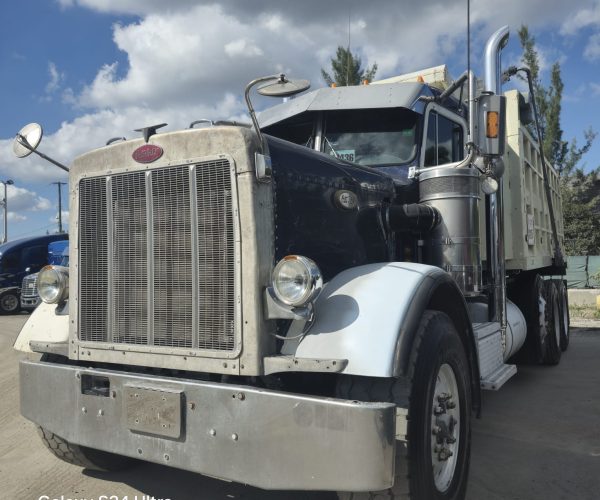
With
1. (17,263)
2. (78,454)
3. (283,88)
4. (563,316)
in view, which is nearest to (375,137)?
(283,88)

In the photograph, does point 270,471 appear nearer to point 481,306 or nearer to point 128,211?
point 128,211

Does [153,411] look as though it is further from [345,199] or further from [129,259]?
[345,199]

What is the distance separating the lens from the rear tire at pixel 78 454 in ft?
Answer: 11.6

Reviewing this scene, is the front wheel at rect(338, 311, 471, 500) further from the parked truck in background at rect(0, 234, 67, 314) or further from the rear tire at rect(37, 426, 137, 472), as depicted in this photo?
the parked truck in background at rect(0, 234, 67, 314)

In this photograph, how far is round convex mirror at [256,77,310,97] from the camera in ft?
8.74

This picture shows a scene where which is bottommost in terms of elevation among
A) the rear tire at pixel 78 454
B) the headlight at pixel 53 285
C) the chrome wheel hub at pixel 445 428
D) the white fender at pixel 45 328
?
the rear tire at pixel 78 454

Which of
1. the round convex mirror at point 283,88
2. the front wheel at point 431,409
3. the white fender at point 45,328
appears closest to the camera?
the front wheel at point 431,409

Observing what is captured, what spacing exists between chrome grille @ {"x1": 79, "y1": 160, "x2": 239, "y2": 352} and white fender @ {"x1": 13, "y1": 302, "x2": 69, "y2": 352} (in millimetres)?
263

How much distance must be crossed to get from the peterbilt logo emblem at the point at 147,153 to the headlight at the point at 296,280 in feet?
2.95

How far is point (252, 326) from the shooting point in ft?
8.54

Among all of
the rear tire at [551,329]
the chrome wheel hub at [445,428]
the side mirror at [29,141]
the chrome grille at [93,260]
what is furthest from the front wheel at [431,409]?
the rear tire at [551,329]

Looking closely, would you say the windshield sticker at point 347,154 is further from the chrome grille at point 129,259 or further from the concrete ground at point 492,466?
the concrete ground at point 492,466

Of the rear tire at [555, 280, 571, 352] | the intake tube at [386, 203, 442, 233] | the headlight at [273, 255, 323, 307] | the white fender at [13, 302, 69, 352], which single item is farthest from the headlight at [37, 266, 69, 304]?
the rear tire at [555, 280, 571, 352]

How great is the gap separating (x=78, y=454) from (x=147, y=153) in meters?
1.98
